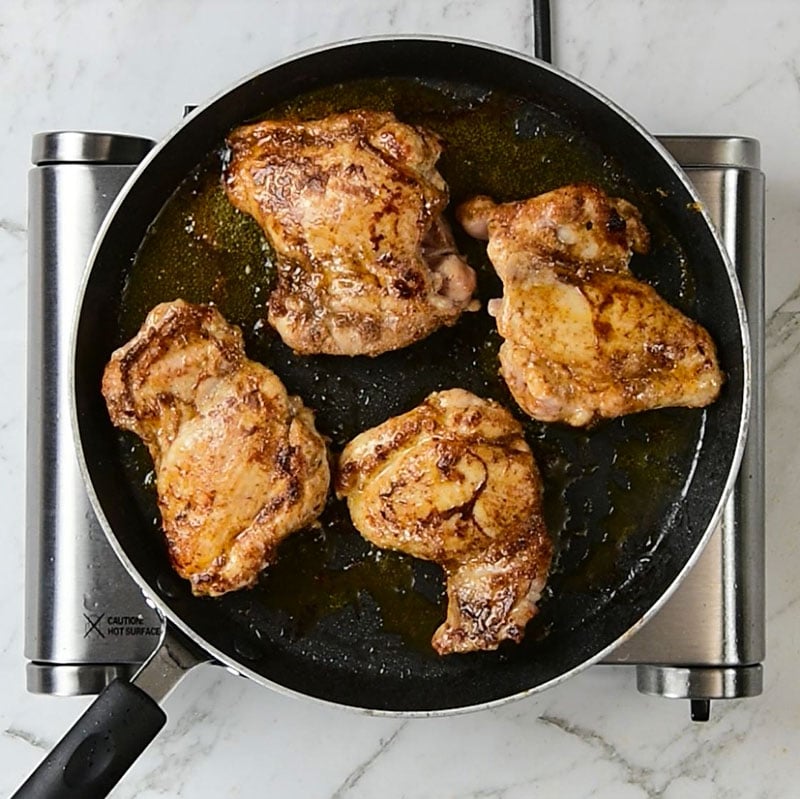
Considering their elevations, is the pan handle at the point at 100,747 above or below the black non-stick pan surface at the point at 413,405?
below

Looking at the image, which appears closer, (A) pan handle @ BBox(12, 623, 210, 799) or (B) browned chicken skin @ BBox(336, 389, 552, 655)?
(A) pan handle @ BBox(12, 623, 210, 799)

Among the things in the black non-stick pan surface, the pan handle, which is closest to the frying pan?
the black non-stick pan surface

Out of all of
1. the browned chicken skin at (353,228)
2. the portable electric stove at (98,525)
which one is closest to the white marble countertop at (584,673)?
the portable electric stove at (98,525)

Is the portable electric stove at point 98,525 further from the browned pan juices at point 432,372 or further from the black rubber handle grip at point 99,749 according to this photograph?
the black rubber handle grip at point 99,749

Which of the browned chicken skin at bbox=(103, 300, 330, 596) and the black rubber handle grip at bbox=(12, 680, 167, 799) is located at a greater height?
the browned chicken skin at bbox=(103, 300, 330, 596)

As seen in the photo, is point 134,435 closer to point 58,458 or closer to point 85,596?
point 58,458

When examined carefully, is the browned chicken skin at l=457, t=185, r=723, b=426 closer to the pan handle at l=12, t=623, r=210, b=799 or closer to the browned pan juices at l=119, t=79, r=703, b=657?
the browned pan juices at l=119, t=79, r=703, b=657
